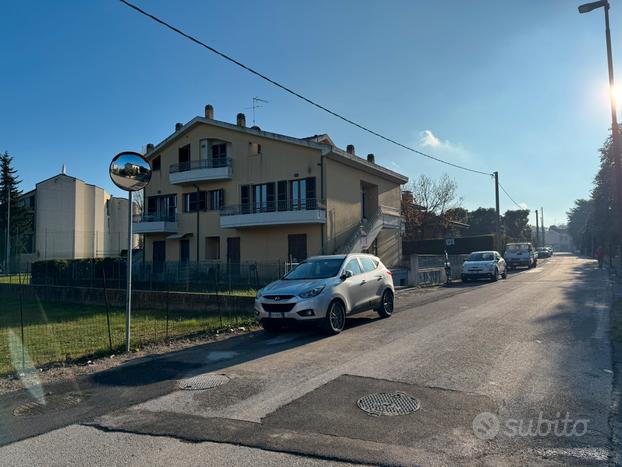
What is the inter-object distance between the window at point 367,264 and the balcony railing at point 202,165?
21951mm

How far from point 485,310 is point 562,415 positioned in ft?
27.3

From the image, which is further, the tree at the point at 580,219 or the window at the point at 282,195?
the tree at the point at 580,219

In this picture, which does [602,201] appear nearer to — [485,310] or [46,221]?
[485,310]

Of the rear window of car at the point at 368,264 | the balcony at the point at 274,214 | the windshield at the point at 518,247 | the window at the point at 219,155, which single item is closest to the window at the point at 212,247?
the balcony at the point at 274,214

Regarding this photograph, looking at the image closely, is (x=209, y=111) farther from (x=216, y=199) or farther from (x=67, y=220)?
(x=67, y=220)

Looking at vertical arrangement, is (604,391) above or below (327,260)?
below

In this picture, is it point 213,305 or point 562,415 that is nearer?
point 562,415

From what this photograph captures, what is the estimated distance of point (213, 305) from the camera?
1536cm

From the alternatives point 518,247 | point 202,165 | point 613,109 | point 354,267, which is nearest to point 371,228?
point 202,165

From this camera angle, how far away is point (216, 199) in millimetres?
33406

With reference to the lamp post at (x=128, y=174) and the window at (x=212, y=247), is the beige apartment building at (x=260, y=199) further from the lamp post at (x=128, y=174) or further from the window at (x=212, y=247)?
the lamp post at (x=128, y=174)

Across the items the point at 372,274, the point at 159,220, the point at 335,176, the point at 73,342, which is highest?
the point at 335,176

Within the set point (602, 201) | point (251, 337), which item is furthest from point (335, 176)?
point (602, 201)

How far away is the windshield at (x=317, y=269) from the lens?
10.5 m
